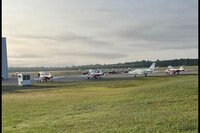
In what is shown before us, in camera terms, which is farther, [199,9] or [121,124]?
[121,124]

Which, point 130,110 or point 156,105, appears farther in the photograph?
point 156,105

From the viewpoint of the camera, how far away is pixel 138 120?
10602 millimetres

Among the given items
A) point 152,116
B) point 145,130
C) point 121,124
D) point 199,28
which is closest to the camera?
point 199,28

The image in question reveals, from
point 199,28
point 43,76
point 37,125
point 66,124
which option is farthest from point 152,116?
point 43,76

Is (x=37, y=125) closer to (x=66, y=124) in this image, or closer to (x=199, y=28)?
(x=66, y=124)

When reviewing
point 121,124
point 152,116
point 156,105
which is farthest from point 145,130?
point 156,105

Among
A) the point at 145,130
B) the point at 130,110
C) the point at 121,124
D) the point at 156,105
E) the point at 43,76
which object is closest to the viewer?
the point at 145,130

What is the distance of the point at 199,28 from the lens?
2877 millimetres

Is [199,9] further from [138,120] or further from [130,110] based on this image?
[130,110]

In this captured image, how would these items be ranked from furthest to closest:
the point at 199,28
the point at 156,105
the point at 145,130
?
the point at 156,105, the point at 145,130, the point at 199,28

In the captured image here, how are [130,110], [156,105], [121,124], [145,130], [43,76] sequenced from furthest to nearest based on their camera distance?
1. [43,76]
2. [156,105]
3. [130,110]
4. [121,124]
5. [145,130]

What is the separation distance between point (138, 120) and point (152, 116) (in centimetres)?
87

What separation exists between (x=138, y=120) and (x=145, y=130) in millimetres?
1485

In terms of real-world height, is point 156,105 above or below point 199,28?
below
